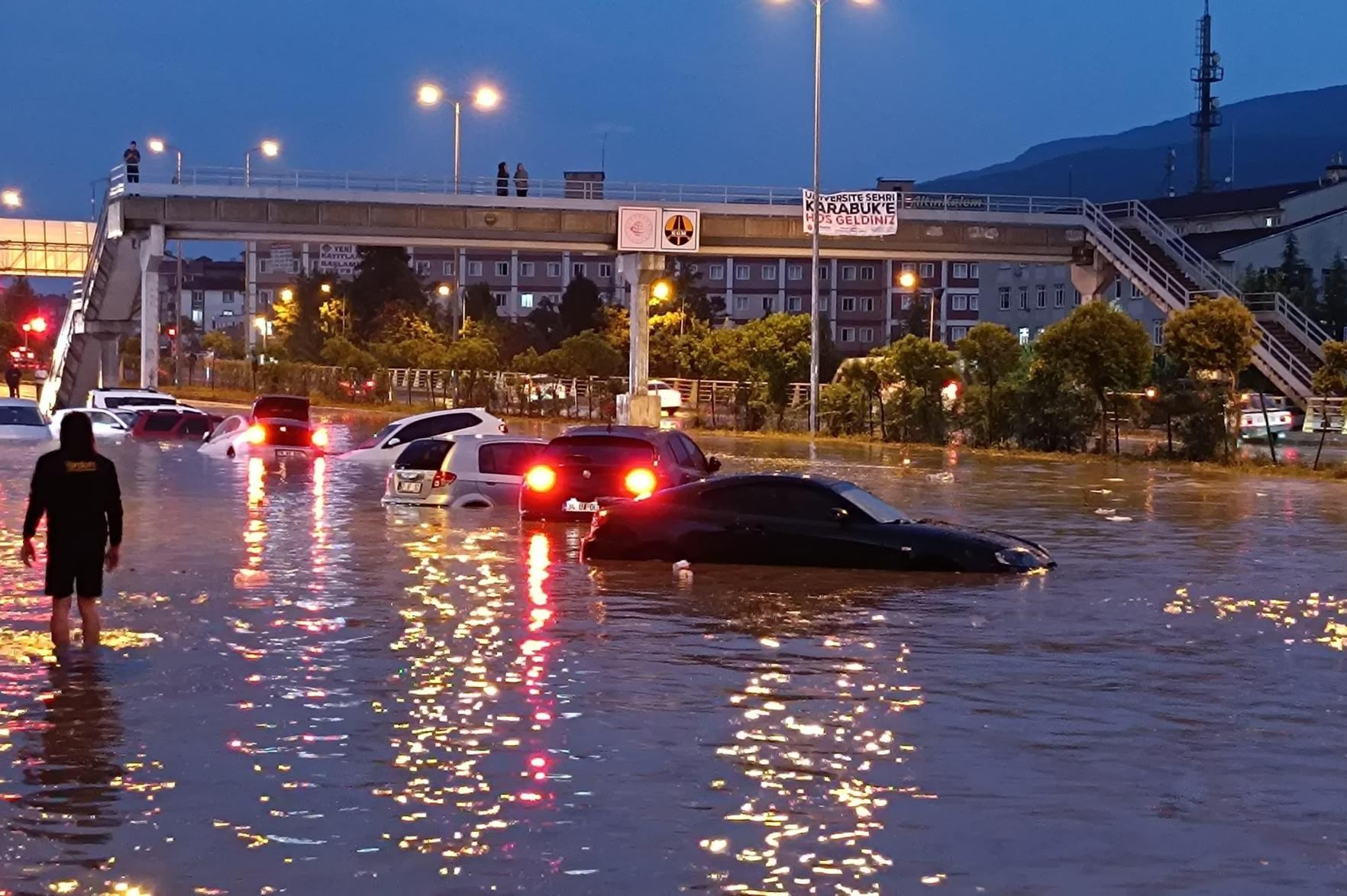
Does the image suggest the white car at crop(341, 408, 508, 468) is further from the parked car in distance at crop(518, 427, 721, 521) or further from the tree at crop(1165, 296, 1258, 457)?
the tree at crop(1165, 296, 1258, 457)

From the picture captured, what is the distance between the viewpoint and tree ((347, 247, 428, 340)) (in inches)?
4803

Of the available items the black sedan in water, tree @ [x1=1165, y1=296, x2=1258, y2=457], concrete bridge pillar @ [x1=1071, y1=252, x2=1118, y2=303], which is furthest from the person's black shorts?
concrete bridge pillar @ [x1=1071, y1=252, x2=1118, y2=303]

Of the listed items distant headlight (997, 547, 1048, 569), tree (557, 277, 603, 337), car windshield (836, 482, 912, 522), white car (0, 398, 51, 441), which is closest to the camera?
car windshield (836, 482, 912, 522)

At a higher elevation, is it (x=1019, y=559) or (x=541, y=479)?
(x=541, y=479)

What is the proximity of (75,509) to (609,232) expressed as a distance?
162 ft

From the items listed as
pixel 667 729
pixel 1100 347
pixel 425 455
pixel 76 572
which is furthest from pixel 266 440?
pixel 667 729

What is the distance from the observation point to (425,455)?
29.0 metres

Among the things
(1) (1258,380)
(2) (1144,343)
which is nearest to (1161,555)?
(2) (1144,343)

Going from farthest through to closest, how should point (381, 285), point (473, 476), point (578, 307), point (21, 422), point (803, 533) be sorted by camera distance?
point (381, 285), point (578, 307), point (21, 422), point (473, 476), point (803, 533)

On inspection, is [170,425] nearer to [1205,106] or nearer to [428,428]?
[428,428]

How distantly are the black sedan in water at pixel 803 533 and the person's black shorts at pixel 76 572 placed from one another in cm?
726

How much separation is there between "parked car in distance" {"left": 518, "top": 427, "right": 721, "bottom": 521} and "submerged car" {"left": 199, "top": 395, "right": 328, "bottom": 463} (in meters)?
17.1

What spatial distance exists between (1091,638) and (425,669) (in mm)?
5345

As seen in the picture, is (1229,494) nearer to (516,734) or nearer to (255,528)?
(255,528)
